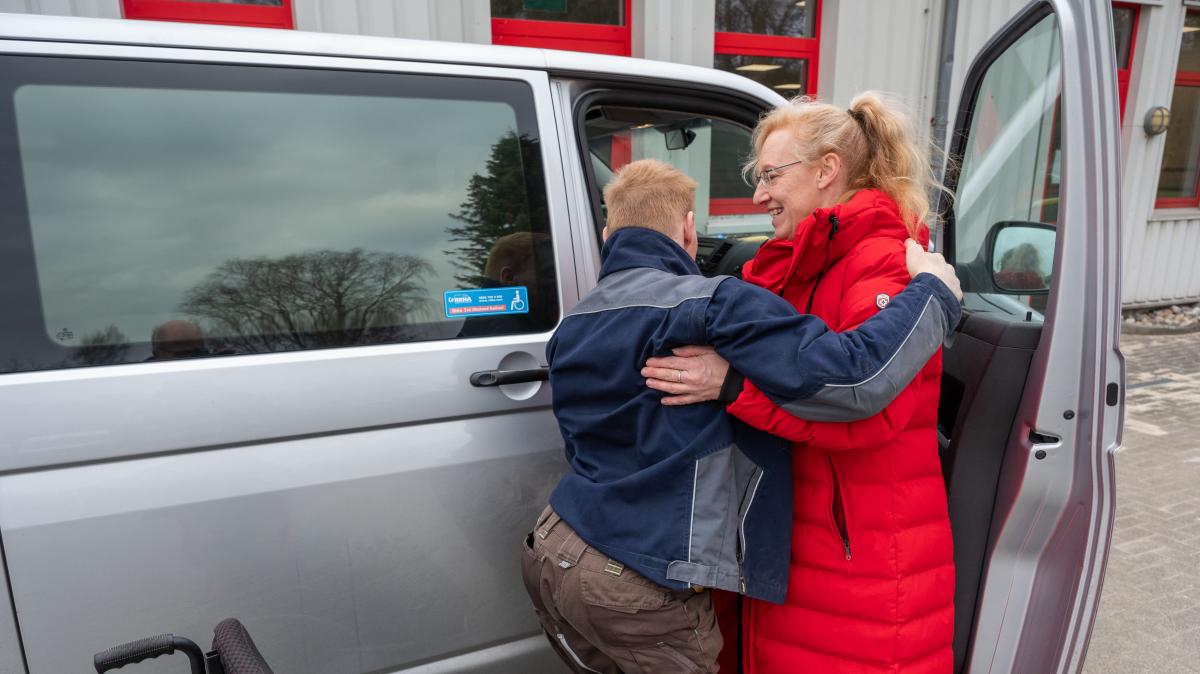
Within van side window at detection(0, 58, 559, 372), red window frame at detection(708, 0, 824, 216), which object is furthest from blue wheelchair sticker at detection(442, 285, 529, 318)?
red window frame at detection(708, 0, 824, 216)

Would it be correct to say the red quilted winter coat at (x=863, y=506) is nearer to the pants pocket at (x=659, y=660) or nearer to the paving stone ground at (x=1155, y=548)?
the pants pocket at (x=659, y=660)

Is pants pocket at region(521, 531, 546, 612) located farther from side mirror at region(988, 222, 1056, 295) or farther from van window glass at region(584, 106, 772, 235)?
side mirror at region(988, 222, 1056, 295)

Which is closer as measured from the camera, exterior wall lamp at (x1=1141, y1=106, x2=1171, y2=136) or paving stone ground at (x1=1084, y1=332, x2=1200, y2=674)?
paving stone ground at (x1=1084, y1=332, x2=1200, y2=674)

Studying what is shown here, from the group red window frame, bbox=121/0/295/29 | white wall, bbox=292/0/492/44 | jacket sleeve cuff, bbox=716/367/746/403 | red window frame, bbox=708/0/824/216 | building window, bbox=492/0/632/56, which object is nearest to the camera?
jacket sleeve cuff, bbox=716/367/746/403

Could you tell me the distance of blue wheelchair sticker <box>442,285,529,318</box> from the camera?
1858 mm

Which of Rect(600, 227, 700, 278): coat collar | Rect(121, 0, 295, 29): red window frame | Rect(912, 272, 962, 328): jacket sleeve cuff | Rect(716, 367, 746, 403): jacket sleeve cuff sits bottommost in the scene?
Rect(716, 367, 746, 403): jacket sleeve cuff

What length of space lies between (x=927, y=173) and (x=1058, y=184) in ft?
1.06

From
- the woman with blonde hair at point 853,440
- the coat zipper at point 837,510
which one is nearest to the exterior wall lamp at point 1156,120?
the woman with blonde hair at point 853,440

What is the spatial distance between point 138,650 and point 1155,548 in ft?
13.4

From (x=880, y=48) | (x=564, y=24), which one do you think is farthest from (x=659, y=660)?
(x=880, y=48)

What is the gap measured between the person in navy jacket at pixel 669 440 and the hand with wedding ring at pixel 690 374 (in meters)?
0.03

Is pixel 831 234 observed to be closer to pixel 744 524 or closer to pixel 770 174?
pixel 770 174

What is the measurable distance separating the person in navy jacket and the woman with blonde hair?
0.18 ft

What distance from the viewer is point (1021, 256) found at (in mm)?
2002
